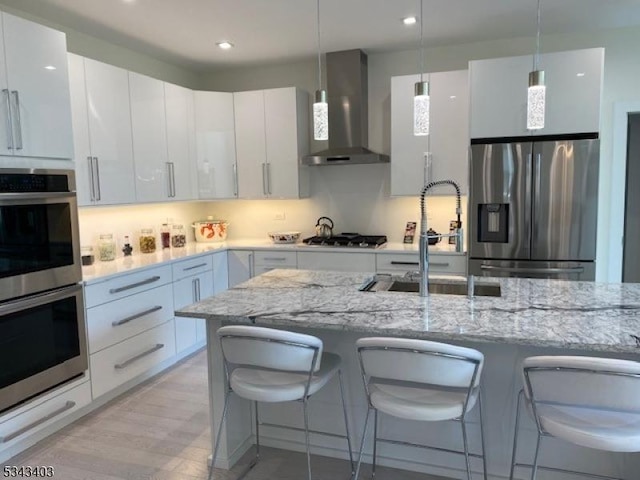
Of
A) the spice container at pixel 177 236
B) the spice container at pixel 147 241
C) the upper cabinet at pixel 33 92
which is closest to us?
the upper cabinet at pixel 33 92

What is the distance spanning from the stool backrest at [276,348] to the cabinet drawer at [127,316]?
1517mm

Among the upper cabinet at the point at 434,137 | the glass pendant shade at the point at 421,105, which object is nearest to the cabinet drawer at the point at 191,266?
the upper cabinet at the point at 434,137

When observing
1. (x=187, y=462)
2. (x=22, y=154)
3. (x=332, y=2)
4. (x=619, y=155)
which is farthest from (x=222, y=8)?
(x=619, y=155)

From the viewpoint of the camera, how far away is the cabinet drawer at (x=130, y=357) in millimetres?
3074

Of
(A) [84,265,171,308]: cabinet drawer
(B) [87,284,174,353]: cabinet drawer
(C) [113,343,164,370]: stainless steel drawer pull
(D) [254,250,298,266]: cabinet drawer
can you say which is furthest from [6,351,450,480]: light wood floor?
(D) [254,250,298,266]: cabinet drawer

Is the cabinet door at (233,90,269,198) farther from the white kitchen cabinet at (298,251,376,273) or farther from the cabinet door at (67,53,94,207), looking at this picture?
the cabinet door at (67,53,94,207)

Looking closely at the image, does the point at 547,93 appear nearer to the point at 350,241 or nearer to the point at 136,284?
the point at 350,241

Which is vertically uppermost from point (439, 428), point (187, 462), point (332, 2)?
point (332, 2)

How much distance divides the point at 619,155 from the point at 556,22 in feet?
4.00

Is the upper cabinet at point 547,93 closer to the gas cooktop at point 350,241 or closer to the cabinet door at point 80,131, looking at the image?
the gas cooktop at point 350,241

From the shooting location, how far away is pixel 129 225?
165 inches

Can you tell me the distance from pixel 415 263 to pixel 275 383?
2.27 metres

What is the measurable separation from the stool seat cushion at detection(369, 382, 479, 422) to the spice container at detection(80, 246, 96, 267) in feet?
8.31

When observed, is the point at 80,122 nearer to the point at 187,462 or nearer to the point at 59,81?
the point at 59,81
